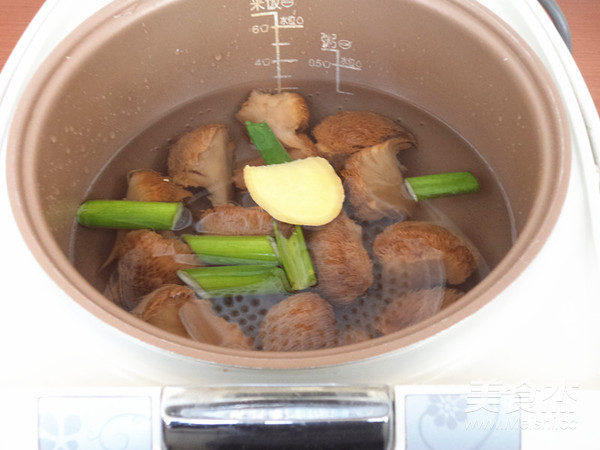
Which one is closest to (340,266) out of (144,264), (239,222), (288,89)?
(239,222)

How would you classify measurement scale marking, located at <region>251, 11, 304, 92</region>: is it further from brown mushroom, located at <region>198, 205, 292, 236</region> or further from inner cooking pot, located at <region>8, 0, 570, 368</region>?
brown mushroom, located at <region>198, 205, 292, 236</region>

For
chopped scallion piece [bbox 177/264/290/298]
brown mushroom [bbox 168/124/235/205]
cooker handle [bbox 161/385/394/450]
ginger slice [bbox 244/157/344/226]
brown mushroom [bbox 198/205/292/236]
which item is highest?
brown mushroom [bbox 168/124/235/205]

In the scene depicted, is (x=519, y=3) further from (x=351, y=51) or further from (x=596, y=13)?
(x=596, y=13)

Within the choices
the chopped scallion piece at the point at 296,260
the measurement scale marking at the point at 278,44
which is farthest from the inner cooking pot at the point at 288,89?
the chopped scallion piece at the point at 296,260

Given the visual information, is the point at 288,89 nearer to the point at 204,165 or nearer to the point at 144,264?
the point at 204,165

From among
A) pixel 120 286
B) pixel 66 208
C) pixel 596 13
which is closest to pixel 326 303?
pixel 120 286

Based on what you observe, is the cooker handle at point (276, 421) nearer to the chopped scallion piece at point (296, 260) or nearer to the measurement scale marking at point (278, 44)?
the chopped scallion piece at point (296, 260)

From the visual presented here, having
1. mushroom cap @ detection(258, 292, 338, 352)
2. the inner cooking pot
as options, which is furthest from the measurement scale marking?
mushroom cap @ detection(258, 292, 338, 352)
